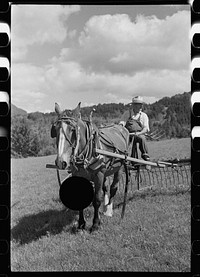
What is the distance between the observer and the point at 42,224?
321 centimetres

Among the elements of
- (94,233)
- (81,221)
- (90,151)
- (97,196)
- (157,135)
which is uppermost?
(157,135)

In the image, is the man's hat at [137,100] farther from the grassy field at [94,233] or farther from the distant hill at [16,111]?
the distant hill at [16,111]

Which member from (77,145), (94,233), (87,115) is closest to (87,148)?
(77,145)

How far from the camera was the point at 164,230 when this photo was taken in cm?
291

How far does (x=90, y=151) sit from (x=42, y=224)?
2.79 ft

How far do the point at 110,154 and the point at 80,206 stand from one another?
2.95 ft

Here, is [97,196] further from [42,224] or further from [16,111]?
[16,111]

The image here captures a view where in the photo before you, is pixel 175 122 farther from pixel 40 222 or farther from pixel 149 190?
pixel 40 222

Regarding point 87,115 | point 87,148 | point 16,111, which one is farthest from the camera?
point 87,148

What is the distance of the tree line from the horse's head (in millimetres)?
52

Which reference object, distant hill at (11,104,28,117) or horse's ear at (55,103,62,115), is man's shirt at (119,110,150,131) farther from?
distant hill at (11,104,28,117)

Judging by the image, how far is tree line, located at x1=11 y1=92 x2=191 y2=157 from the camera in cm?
245

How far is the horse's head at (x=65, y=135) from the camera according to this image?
8.77ft
